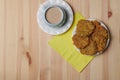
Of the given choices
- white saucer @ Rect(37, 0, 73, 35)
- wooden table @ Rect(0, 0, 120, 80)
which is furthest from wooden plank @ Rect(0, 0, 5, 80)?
white saucer @ Rect(37, 0, 73, 35)

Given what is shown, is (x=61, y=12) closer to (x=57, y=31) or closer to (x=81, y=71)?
(x=57, y=31)

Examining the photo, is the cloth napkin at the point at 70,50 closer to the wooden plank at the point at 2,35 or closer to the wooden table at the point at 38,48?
the wooden table at the point at 38,48

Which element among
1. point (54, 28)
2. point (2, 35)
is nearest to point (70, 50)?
point (54, 28)

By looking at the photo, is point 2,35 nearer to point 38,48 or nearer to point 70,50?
point 38,48

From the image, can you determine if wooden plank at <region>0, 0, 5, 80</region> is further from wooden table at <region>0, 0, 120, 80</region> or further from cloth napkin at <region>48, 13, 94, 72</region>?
cloth napkin at <region>48, 13, 94, 72</region>

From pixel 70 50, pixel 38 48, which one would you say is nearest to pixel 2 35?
pixel 38 48

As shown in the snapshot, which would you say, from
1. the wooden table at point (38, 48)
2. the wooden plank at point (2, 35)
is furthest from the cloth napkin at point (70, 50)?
the wooden plank at point (2, 35)

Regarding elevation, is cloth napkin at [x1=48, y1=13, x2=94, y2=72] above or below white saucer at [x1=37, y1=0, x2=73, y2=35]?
below
